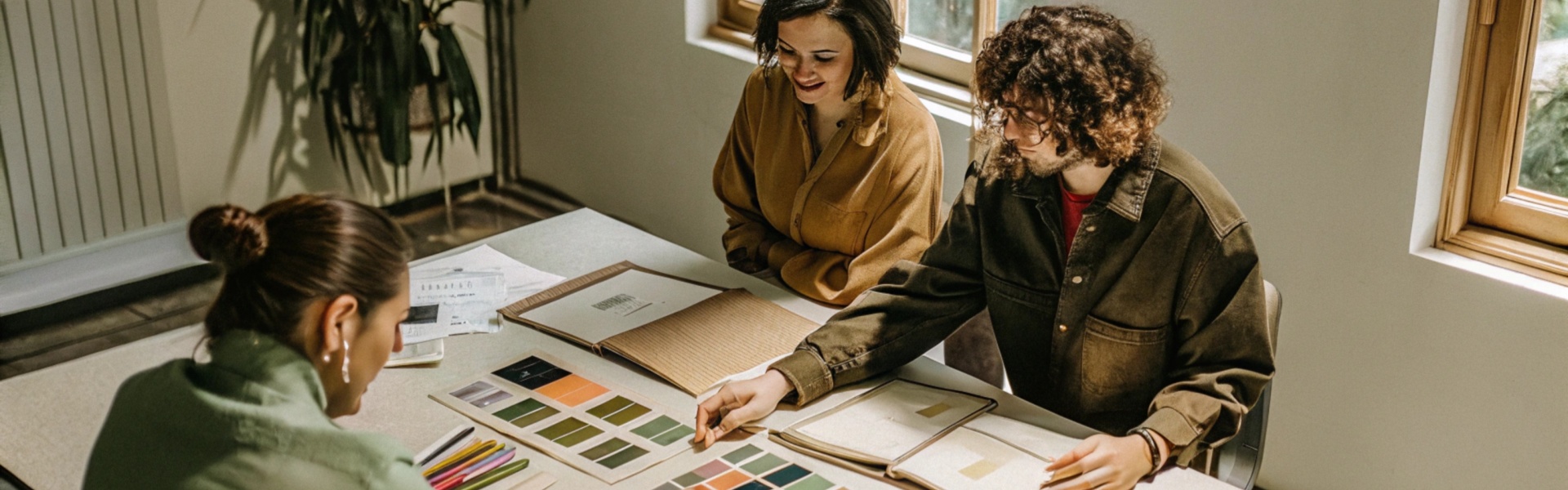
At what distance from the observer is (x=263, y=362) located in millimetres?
1225

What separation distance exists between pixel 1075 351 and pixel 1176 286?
0.19 meters

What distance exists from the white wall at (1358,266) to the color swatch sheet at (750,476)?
1372 millimetres

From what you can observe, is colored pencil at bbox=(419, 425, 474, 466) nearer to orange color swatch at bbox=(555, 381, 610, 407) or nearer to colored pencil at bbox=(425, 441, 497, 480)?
colored pencil at bbox=(425, 441, 497, 480)

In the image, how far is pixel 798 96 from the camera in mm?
2365

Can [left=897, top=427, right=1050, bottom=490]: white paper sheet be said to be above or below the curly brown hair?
below

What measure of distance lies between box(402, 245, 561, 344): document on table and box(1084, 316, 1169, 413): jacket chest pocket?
90 cm

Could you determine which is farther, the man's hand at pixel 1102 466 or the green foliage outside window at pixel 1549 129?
the green foliage outside window at pixel 1549 129

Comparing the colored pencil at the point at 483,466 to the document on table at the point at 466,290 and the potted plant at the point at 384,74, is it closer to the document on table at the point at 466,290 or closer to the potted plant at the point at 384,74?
the document on table at the point at 466,290

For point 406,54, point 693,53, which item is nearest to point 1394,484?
point 693,53

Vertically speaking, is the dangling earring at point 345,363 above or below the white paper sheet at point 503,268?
above

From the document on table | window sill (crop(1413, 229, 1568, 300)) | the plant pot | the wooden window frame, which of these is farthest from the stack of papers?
the plant pot

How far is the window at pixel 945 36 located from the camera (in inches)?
120

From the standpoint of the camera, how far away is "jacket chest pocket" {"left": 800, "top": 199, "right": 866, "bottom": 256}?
2.36 m

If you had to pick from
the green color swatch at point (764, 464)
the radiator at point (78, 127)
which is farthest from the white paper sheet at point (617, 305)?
the radiator at point (78, 127)
